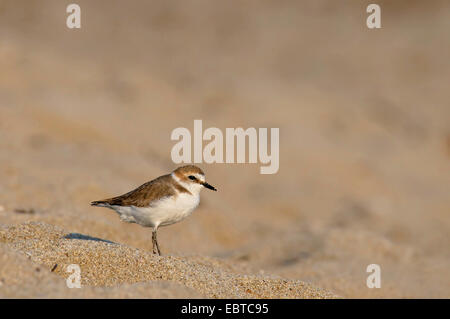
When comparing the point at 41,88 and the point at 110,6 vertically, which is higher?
the point at 110,6

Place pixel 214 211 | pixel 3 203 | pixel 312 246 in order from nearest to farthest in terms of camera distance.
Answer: pixel 3 203, pixel 312 246, pixel 214 211

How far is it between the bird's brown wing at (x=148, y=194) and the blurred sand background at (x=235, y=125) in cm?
45

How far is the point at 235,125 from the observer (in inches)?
519

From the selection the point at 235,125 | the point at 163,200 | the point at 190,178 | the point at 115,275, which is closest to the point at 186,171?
the point at 190,178

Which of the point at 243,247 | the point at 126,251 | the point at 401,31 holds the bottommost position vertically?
the point at 243,247

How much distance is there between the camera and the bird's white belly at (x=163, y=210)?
5.33 m

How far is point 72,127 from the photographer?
37.6 ft

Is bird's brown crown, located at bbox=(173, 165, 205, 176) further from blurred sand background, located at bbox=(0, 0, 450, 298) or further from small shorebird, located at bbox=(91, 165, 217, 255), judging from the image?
blurred sand background, located at bbox=(0, 0, 450, 298)

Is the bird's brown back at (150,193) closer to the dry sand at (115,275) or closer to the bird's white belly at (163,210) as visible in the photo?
the bird's white belly at (163,210)

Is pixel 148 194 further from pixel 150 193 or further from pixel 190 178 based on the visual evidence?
pixel 190 178

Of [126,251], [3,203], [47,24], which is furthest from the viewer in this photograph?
[47,24]
